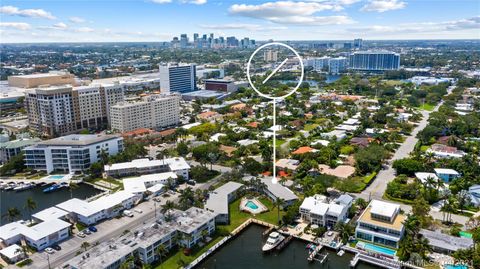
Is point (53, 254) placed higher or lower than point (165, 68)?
lower

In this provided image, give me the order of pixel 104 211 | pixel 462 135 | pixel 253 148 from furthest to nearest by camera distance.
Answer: pixel 462 135 < pixel 253 148 < pixel 104 211

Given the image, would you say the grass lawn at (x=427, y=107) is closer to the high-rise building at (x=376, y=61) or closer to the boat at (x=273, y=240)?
the boat at (x=273, y=240)

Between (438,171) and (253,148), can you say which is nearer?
(438,171)

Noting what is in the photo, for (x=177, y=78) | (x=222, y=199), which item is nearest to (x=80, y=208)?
(x=222, y=199)

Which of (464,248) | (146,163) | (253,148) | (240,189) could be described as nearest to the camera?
(464,248)

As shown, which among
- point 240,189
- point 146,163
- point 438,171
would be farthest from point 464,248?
point 146,163

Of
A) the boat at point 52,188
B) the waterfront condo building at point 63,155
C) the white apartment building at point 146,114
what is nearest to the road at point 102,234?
the boat at point 52,188

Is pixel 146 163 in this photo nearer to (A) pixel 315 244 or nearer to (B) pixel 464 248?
(A) pixel 315 244
